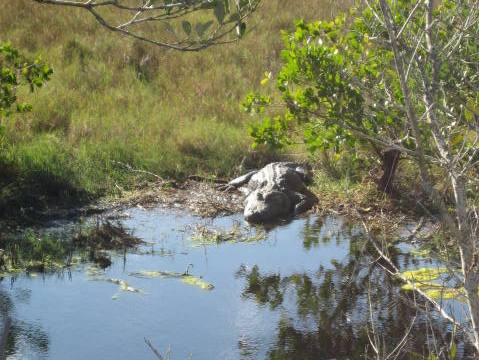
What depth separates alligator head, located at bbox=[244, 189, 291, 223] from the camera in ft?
28.0

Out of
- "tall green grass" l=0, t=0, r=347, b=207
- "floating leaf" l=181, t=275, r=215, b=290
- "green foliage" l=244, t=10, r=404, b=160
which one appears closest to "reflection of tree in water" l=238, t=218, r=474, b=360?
"floating leaf" l=181, t=275, r=215, b=290

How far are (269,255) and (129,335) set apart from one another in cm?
206

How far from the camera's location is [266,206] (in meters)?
8.62

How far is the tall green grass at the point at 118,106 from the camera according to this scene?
31.4 ft

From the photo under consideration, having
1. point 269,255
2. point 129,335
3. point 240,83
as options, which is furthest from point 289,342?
point 240,83

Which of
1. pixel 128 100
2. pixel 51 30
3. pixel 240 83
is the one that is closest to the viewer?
pixel 128 100

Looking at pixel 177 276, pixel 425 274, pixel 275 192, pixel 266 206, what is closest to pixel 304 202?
pixel 275 192

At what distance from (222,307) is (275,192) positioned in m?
2.71

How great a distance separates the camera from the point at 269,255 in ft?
24.5

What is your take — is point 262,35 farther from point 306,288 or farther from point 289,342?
point 289,342

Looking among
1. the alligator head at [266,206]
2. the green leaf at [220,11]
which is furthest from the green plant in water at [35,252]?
the green leaf at [220,11]

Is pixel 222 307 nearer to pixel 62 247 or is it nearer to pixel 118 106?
pixel 62 247

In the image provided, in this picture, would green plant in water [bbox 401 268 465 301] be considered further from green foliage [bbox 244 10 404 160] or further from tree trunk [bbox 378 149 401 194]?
tree trunk [bbox 378 149 401 194]

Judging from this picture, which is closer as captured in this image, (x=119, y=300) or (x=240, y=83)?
(x=119, y=300)
